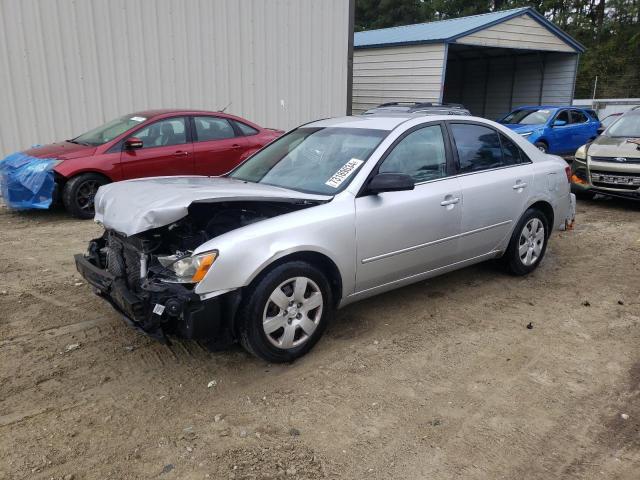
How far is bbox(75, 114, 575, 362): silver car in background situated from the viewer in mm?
3199

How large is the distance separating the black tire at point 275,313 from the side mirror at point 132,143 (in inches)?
198

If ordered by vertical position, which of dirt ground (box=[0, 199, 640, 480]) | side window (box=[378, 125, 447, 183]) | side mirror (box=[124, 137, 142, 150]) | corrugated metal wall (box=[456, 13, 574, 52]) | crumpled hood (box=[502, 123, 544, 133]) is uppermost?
corrugated metal wall (box=[456, 13, 574, 52])

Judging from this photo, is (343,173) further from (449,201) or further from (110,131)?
(110,131)

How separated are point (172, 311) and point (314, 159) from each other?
→ 5.92ft

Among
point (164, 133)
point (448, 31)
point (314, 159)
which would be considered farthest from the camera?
Result: point (448, 31)

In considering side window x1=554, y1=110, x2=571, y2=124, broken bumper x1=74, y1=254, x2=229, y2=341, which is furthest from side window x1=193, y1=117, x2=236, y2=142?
side window x1=554, y1=110, x2=571, y2=124

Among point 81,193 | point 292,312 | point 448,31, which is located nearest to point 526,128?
point 448,31

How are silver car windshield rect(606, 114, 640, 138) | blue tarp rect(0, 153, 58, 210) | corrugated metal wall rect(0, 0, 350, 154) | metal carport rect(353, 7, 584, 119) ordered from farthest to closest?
metal carport rect(353, 7, 584, 119), corrugated metal wall rect(0, 0, 350, 154), silver car windshield rect(606, 114, 640, 138), blue tarp rect(0, 153, 58, 210)

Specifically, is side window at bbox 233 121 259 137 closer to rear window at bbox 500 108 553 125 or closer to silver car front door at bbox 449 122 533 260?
Answer: silver car front door at bbox 449 122 533 260

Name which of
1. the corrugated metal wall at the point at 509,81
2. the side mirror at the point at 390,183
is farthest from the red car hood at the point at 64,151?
the corrugated metal wall at the point at 509,81

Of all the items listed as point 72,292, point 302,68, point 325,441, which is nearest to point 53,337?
point 72,292

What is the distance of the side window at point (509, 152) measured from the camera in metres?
5.01

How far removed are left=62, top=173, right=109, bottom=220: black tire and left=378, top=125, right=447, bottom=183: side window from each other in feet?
16.7

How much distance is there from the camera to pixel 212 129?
27.9 feet
